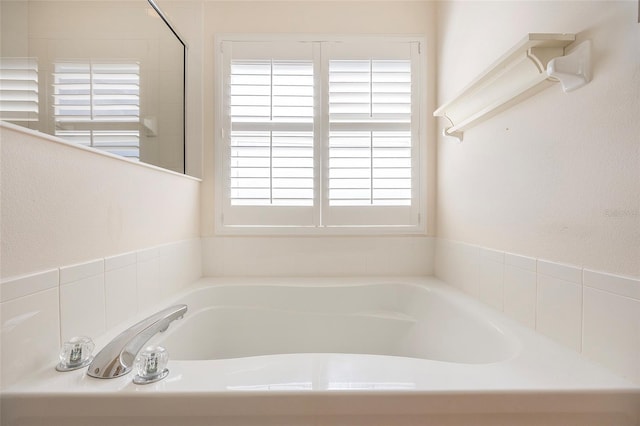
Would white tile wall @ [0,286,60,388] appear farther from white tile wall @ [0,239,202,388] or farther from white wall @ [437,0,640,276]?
white wall @ [437,0,640,276]

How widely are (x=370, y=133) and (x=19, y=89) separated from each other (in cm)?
161

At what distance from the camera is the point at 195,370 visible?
2.43ft

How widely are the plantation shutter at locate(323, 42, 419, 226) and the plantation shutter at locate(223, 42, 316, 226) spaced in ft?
0.47

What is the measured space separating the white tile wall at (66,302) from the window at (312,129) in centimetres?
73

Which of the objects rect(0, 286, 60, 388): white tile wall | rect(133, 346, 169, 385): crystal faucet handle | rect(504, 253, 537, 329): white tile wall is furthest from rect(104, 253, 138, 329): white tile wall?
rect(504, 253, 537, 329): white tile wall

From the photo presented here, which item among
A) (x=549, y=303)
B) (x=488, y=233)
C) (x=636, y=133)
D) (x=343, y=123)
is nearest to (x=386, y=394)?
(x=549, y=303)

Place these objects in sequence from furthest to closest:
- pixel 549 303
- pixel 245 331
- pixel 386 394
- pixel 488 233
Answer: pixel 245 331 < pixel 488 233 < pixel 549 303 < pixel 386 394

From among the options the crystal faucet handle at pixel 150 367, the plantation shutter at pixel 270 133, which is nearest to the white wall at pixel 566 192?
the plantation shutter at pixel 270 133

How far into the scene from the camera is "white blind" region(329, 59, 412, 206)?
1.86 meters

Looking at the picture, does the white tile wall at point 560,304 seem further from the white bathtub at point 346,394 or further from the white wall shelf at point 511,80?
the white wall shelf at point 511,80

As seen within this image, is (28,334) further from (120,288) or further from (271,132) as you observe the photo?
(271,132)

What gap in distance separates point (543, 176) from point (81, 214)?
56.7 inches

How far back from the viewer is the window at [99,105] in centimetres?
116

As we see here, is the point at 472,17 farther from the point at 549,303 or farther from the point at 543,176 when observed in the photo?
the point at 549,303
